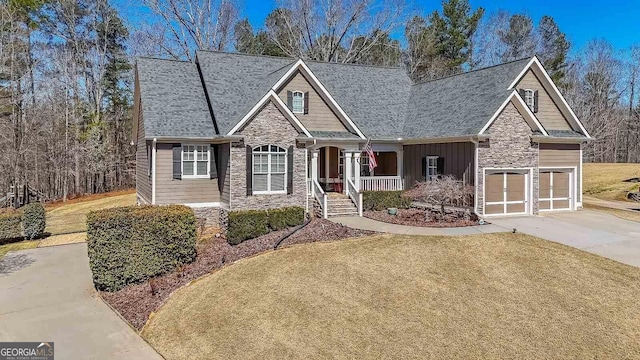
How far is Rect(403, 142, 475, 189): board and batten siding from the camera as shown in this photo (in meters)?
18.6

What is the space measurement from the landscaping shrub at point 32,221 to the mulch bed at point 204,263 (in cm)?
885

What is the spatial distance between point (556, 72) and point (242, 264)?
41.4 meters

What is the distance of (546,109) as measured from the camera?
2141cm

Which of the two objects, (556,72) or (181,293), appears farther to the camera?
(556,72)

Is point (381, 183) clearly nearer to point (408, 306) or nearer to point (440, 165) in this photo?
point (440, 165)

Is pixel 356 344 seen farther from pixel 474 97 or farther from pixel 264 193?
pixel 474 97

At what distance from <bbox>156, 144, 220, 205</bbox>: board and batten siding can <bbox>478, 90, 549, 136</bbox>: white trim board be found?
1169cm

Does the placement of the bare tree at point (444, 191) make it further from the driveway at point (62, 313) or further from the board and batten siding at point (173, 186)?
the driveway at point (62, 313)

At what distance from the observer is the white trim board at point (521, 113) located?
18047 mm

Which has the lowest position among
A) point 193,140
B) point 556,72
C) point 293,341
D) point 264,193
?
point 293,341

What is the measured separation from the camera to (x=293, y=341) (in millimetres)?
8594

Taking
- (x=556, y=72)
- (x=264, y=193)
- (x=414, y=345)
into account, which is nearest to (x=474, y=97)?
(x=264, y=193)

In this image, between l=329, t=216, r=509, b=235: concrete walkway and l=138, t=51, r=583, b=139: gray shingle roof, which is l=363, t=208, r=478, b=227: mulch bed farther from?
l=138, t=51, r=583, b=139: gray shingle roof

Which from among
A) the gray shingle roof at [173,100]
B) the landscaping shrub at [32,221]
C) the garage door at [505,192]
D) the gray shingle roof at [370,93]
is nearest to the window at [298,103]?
the gray shingle roof at [370,93]
